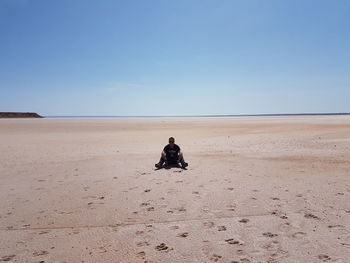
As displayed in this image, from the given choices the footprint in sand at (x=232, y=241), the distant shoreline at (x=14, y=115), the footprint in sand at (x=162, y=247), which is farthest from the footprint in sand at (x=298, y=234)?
the distant shoreline at (x=14, y=115)

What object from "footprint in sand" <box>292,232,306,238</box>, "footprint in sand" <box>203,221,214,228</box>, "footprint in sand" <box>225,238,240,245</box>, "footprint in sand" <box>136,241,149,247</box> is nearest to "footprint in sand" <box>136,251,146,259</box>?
"footprint in sand" <box>136,241,149,247</box>

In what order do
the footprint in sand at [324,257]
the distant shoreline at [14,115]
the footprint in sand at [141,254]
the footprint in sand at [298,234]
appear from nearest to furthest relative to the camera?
the footprint in sand at [324,257] → the footprint in sand at [141,254] → the footprint in sand at [298,234] → the distant shoreline at [14,115]

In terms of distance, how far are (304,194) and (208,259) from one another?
13.4ft

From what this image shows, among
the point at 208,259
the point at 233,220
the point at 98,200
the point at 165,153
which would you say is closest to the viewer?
the point at 208,259

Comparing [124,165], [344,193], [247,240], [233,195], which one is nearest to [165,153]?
[124,165]

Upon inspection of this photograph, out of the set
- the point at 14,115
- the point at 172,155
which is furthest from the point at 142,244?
the point at 14,115

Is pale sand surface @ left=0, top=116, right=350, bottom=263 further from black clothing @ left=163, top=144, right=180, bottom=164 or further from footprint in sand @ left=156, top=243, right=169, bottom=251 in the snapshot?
black clothing @ left=163, top=144, right=180, bottom=164

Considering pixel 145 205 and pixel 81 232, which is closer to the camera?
pixel 81 232

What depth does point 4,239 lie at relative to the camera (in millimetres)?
4832

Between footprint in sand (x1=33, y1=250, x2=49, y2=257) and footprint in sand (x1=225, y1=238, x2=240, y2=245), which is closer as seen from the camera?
footprint in sand (x1=33, y1=250, x2=49, y2=257)

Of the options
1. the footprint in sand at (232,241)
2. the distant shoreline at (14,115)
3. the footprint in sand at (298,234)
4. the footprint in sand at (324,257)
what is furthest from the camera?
the distant shoreline at (14,115)

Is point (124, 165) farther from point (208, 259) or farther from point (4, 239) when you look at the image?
point (208, 259)

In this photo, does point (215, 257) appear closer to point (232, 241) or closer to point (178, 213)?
point (232, 241)

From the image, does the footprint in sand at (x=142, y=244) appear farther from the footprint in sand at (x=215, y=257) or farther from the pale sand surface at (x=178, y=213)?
the footprint in sand at (x=215, y=257)
